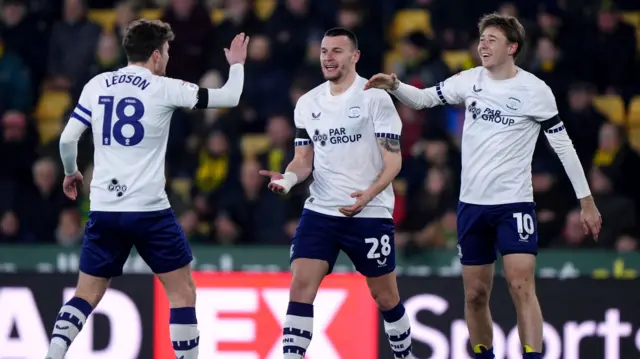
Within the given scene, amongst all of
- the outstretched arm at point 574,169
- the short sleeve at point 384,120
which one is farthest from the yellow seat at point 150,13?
the outstretched arm at point 574,169

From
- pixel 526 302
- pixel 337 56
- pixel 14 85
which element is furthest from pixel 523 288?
pixel 14 85

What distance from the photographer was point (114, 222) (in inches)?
333

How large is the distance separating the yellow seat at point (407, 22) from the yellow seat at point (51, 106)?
408cm

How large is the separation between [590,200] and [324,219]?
5.79 ft

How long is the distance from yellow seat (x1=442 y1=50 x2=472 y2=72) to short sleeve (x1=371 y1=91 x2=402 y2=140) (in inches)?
242

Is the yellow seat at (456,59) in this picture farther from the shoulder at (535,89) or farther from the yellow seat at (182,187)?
the shoulder at (535,89)

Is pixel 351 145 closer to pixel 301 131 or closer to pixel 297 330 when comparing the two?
pixel 301 131

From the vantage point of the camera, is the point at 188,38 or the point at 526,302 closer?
the point at 526,302

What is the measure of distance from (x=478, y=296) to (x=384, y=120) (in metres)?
1.34

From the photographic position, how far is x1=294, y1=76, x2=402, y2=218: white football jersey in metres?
8.85

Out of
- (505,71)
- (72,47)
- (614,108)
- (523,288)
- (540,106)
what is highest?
(72,47)

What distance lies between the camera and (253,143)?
15.1 metres

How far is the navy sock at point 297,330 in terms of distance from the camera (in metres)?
8.65

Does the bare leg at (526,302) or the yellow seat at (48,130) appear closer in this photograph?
the bare leg at (526,302)
